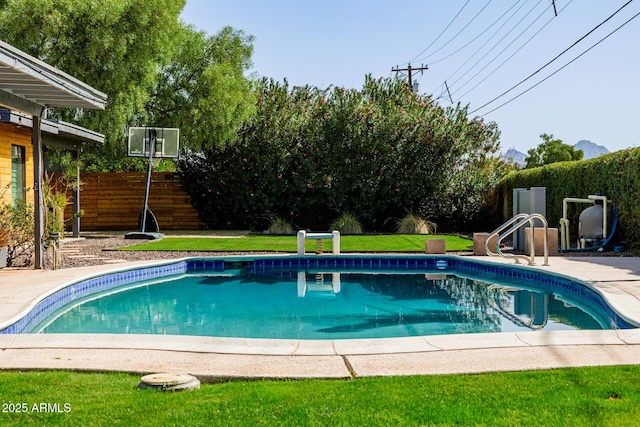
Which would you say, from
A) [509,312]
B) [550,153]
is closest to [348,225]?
[509,312]

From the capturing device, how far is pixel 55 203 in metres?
11.5

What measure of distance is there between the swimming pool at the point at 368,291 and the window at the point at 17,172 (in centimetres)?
469

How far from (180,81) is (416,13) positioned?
Answer: 768 cm

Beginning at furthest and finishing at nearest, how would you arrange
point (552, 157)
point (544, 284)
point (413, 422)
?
1. point (552, 157)
2. point (544, 284)
3. point (413, 422)

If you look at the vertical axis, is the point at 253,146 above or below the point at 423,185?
above

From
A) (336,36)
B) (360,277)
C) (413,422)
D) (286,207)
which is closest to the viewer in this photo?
(413,422)

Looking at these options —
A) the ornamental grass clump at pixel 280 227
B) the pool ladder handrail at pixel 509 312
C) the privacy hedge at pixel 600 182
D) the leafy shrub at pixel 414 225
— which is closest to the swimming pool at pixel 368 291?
the pool ladder handrail at pixel 509 312

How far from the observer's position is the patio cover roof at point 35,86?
7.11m

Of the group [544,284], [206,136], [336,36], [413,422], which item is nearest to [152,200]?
[206,136]

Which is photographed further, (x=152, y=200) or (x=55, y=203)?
(x=152, y=200)

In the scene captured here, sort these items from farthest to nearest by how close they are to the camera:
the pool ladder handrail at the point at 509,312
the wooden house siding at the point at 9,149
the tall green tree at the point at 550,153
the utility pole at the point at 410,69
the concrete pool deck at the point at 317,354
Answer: the tall green tree at the point at 550,153 < the utility pole at the point at 410,69 < the wooden house siding at the point at 9,149 < the pool ladder handrail at the point at 509,312 < the concrete pool deck at the point at 317,354

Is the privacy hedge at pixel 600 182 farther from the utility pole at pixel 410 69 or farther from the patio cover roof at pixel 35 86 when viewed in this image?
the utility pole at pixel 410 69

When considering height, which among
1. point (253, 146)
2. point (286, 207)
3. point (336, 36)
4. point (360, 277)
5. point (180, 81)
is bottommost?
point (360, 277)

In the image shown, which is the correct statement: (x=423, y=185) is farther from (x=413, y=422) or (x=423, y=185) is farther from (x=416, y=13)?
(x=413, y=422)
